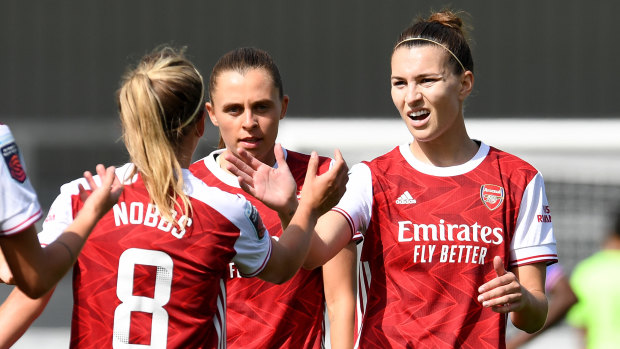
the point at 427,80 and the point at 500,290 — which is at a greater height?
the point at 427,80

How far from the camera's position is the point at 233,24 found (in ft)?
43.8

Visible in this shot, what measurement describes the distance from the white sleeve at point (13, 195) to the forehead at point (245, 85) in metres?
1.41

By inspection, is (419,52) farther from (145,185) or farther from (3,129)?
(3,129)

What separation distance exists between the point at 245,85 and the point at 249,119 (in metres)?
0.16

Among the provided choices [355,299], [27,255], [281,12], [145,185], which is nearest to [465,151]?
[355,299]

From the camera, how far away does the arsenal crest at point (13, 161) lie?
2637 mm

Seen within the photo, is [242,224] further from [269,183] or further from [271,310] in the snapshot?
[271,310]

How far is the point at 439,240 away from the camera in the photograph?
3.60 metres

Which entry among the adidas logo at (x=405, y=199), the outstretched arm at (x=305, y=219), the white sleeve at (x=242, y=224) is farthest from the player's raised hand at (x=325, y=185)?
the adidas logo at (x=405, y=199)

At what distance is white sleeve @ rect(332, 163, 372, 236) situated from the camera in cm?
362

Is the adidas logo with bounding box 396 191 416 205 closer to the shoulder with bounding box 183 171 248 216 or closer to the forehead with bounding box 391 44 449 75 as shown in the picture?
the forehead with bounding box 391 44 449 75

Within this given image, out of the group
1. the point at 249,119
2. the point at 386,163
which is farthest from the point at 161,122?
the point at 386,163

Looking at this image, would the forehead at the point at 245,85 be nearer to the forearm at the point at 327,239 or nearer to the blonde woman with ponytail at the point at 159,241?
the forearm at the point at 327,239

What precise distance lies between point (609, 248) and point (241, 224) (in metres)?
2.88
